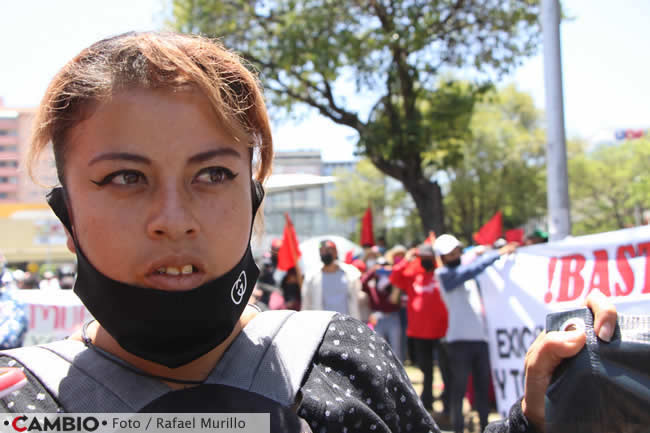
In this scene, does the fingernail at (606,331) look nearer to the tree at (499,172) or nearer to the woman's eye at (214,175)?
the woman's eye at (214,175)

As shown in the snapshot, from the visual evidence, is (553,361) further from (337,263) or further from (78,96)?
(337,263)

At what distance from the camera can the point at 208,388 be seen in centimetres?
123

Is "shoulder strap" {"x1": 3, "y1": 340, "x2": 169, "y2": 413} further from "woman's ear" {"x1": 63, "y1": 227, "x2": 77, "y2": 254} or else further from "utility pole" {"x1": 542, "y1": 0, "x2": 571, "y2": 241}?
"utility pole" {"x1": 542, "y1": 0, "x2": 571, "y2": 241}

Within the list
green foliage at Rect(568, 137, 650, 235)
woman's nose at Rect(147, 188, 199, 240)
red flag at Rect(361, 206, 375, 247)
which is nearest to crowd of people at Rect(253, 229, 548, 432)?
red flag at Rect(361, 206, 375, 247)

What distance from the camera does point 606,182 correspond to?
132 ft

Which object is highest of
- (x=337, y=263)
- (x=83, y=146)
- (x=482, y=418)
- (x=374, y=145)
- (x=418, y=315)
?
(x=374, y=145)

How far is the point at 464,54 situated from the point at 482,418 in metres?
9.71

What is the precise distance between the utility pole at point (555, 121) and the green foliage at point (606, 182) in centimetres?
3598

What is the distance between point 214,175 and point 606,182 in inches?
1700

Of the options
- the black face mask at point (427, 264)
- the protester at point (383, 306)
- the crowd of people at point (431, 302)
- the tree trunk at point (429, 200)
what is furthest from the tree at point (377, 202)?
the black face mask at point (427, 264)

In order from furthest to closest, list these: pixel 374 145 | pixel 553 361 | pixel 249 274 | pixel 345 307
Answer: pixel 374 145 → pixel 345 307 → pixel 249 274 → pixel 553 361

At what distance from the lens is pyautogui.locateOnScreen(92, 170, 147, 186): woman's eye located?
1.19m

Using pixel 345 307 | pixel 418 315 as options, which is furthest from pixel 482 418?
pixel 345 307

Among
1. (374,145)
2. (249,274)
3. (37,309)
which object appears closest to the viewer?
(249,274)
